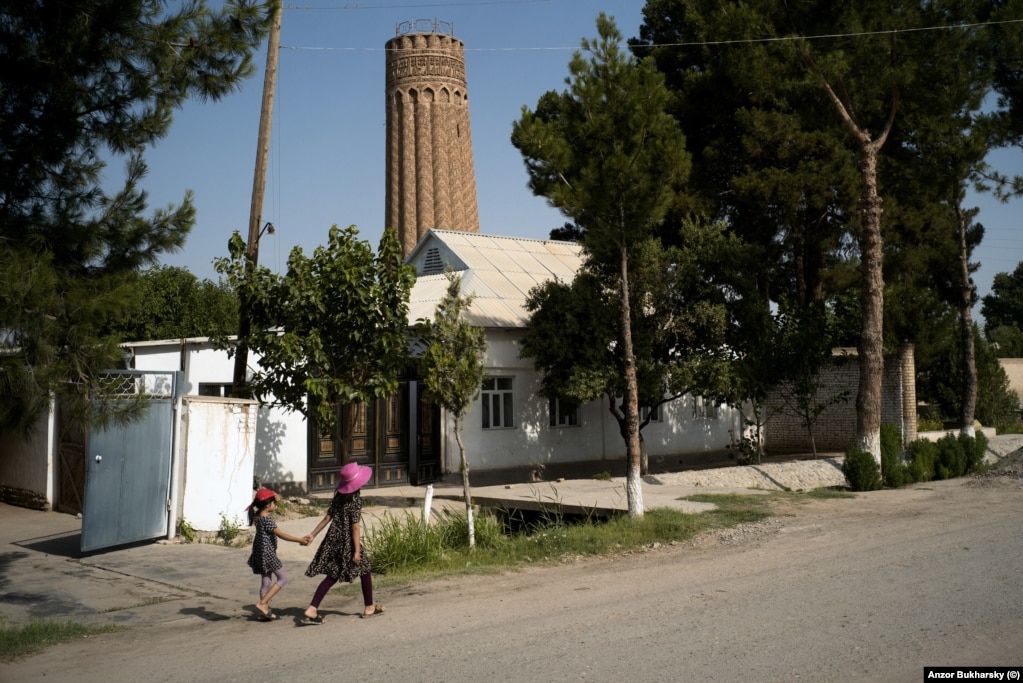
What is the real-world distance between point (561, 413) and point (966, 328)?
1295cm

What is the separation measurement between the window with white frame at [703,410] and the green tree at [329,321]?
14.4m

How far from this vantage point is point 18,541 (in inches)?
535

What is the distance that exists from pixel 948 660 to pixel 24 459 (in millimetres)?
16163

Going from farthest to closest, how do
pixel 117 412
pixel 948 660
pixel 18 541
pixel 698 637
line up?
1. pixel 18 541
2. pixel 117 412
3. pixel 698 637
4. pixel 948 660

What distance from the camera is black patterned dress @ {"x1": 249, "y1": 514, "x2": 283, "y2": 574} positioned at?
8539 millimetres

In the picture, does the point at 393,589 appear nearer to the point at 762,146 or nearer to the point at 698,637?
the point at 698,637

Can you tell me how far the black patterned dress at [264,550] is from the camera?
8.54 meters

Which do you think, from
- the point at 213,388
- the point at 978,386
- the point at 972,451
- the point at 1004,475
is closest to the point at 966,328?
the point at 978,386

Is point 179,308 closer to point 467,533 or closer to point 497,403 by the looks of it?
point 497,403

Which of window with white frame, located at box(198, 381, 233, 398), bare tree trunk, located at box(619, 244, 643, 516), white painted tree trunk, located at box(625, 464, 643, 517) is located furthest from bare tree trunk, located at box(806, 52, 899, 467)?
window with white frame, located at box(198, 381, 233, 398)

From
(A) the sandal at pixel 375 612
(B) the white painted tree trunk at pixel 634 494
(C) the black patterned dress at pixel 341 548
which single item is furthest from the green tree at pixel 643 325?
(C) the black patterned dress at pixel 341 548

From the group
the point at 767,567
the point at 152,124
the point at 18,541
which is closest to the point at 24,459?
the point at 18,541

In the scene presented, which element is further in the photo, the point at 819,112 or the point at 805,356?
the point at 805,356

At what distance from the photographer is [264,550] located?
8539mm
